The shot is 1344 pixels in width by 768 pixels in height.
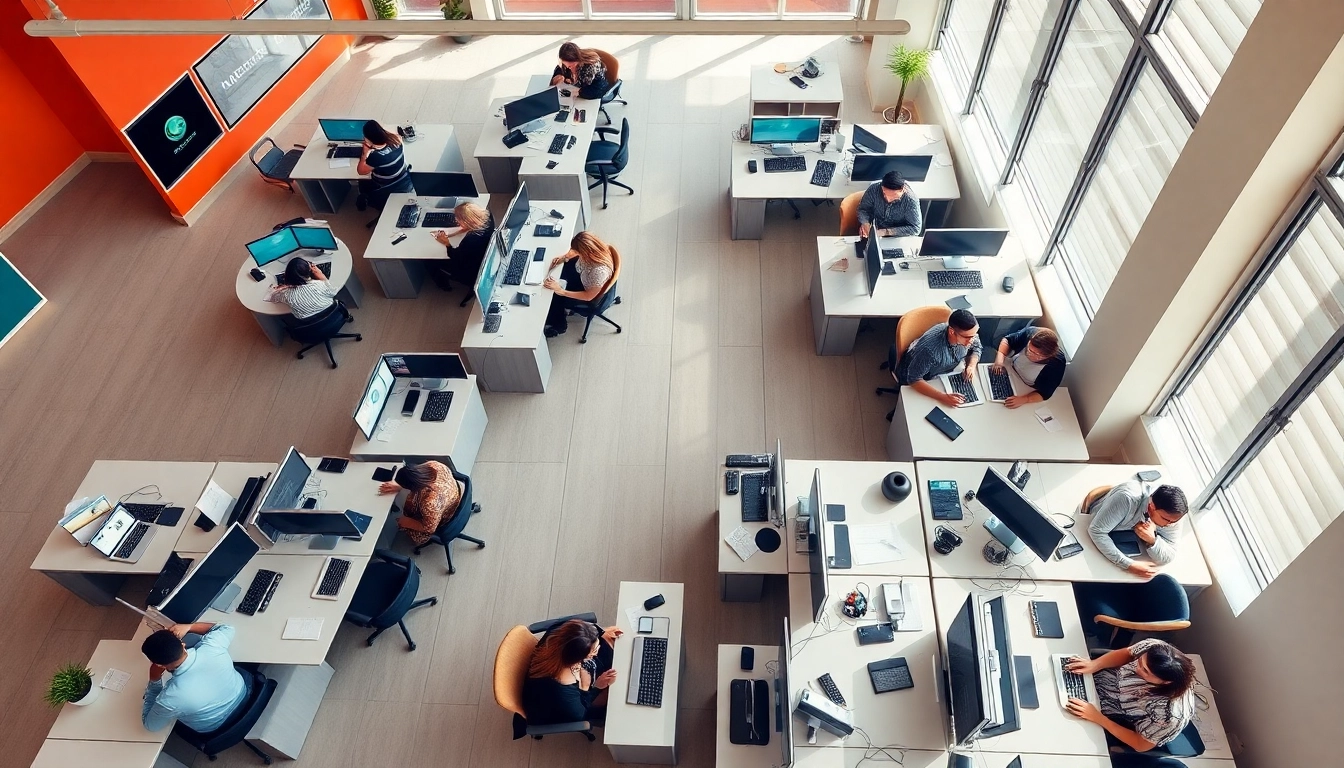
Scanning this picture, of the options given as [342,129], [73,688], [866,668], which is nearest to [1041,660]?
[866,668]

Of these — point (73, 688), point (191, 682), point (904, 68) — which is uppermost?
point (904, 68)

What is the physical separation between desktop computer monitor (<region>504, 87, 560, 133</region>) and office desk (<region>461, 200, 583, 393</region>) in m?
1.78

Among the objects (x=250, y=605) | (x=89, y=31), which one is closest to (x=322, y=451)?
(x=250, y=605)

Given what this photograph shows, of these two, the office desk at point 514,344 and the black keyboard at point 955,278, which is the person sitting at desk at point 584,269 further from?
the black keyboard at point 955,278

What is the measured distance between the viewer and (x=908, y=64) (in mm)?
8406

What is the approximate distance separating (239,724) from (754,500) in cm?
353

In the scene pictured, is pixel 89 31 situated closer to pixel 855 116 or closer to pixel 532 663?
pixel 532 663

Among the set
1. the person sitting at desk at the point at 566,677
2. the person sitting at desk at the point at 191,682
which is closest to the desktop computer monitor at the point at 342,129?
the person sitting at desk at the point at 191,682

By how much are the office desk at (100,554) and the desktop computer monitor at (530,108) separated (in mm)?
4516

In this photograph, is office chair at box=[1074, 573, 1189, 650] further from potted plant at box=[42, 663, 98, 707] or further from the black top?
potted plant at box=[42, 663, 98, 707]

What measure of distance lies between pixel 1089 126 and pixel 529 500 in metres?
5.30

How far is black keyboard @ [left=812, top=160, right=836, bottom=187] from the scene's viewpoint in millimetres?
7730

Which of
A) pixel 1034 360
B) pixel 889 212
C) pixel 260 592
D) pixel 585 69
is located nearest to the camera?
pixel 260 592

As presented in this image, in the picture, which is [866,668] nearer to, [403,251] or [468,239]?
[468,239]
